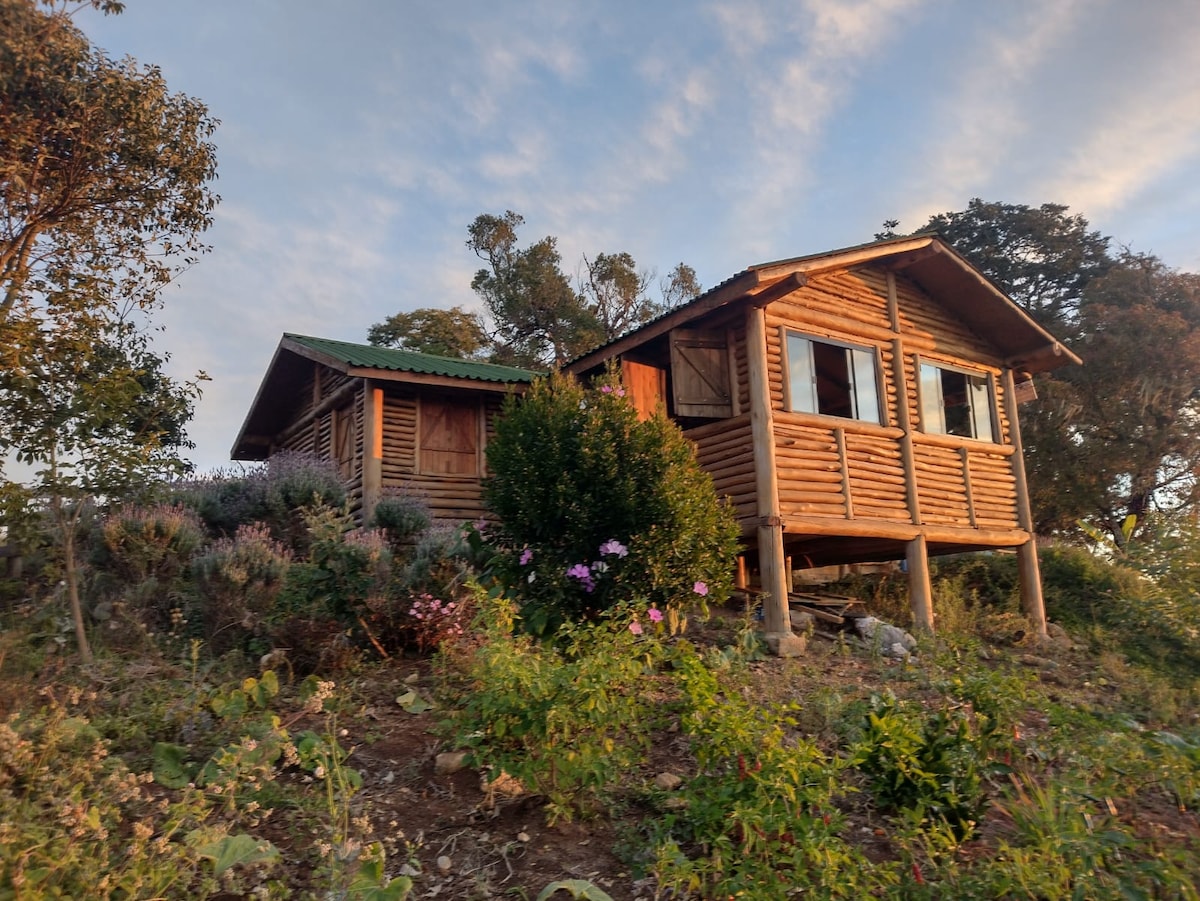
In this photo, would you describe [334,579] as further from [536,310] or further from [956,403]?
[536,310]

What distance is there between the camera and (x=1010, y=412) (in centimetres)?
1314

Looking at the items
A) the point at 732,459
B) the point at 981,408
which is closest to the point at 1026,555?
the point at 981,408

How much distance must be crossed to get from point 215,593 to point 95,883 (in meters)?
4.27

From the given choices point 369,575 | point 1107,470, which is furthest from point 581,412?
point 1107,470

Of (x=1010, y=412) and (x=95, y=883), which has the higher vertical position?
(x=1010, y=412)

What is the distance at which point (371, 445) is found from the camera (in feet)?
44.1

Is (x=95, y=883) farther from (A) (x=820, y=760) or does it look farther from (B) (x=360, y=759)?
(A) (x=820, y=760)

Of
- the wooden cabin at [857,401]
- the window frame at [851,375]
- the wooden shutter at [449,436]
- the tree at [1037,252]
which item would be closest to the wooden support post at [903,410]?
the wooden cabin at [857,401]

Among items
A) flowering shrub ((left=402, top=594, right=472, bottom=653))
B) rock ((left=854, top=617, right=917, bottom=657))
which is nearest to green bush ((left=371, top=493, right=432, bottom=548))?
flowering shrub ((left=402, top=594, right=472, bottom=653))

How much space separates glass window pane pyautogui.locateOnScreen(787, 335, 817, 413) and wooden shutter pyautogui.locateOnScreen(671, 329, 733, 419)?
0.72 meters

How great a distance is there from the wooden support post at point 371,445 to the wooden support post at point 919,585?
7067 millimetres

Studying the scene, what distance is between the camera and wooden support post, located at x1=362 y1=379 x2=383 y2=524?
13.3 metres

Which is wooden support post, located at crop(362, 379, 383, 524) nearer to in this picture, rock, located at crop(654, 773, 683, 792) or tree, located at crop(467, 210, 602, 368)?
rock, located at crop(654, 773, 683, 792)

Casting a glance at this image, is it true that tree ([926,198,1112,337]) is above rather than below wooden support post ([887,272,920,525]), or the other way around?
above
